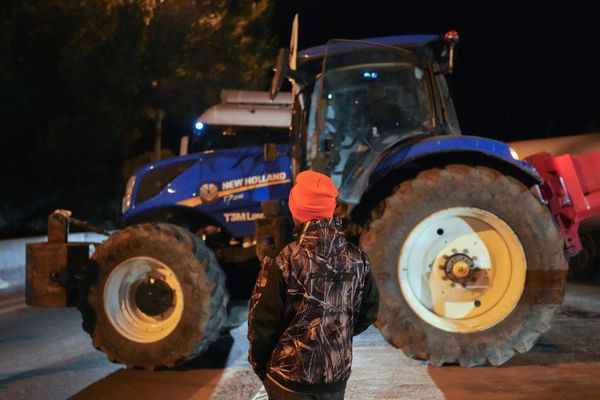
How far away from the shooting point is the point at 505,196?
5324 mm

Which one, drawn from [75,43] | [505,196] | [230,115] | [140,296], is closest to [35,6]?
[75,43]

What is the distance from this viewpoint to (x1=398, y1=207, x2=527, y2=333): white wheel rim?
17.7 ft

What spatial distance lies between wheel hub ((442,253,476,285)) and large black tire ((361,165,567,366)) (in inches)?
17.1

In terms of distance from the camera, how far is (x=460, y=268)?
5.48m

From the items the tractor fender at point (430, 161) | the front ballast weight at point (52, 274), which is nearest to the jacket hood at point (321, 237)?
the tractor fender at point (430, 161)

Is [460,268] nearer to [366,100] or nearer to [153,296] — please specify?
[366,100]

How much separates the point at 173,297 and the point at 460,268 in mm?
2528

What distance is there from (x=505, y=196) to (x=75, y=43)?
14485mm

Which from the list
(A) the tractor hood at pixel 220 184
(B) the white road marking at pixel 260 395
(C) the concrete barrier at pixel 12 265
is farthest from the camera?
(C) the concrete barrier at pixel 12 265

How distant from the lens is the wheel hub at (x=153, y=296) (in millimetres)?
5824

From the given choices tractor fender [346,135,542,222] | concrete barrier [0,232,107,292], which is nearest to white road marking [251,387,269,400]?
tractor fender [346,135,542,222]

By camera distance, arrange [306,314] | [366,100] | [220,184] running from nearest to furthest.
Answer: [306,314] < [366,100] < [220,184]

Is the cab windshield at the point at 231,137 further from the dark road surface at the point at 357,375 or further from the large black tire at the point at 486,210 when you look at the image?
the large black tire at the point at 486,210

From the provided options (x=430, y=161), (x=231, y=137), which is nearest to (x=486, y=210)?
(x=430, y=161)
